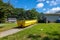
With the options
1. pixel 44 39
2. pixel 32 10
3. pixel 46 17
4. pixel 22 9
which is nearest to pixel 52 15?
pixel 46 17

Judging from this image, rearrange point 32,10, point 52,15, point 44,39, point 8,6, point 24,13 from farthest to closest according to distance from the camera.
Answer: point 24,13, point 32,10, point 52,15, point 8,6, point 44,39

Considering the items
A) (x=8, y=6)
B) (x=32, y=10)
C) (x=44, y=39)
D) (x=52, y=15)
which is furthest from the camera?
(x=32, y=10)

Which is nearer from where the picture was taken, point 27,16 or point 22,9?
point 27,16

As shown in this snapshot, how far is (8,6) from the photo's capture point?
900 inches

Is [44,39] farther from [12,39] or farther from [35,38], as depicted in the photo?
[12,39]

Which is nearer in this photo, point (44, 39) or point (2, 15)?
point (44, 39)

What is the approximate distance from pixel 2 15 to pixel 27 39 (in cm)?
1393

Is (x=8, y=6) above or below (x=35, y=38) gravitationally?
above

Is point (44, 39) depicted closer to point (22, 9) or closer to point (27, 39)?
point (27, 39)

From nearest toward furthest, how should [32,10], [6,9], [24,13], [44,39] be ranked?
[44,39] < [6,9] < [32,10] < [24,13]

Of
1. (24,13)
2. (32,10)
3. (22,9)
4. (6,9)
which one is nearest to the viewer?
(6,9)

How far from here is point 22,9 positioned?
7994 centimetres

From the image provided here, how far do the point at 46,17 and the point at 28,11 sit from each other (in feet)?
102

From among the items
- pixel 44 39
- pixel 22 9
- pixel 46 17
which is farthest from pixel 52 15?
pixel 22 9
